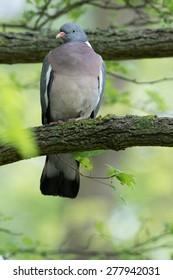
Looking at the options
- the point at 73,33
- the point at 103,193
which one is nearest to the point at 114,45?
the point at 73,33

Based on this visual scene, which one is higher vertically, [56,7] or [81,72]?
[56,7]

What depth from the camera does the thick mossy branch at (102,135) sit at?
259 centimetres

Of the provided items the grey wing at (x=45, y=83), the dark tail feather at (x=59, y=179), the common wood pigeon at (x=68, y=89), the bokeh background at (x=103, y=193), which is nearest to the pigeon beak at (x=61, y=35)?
the common wood pigeon at (x=68, y=89)

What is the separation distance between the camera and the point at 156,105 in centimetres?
417

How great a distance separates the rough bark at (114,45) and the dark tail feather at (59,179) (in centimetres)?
70

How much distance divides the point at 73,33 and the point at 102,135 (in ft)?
4.84

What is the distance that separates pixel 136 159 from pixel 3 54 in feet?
16.3

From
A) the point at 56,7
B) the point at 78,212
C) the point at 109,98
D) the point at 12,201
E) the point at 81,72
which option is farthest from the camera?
the point at 12,201

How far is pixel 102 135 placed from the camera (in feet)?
8.69

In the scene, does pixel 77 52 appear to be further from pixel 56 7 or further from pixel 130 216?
pixel 130 216

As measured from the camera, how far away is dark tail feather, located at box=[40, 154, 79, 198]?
3.78 m

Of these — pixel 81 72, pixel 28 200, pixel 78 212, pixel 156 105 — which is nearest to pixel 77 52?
pixel 81 72

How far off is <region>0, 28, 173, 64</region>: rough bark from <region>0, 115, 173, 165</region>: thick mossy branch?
118 cm

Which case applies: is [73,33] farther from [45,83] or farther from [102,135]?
[102,135]
